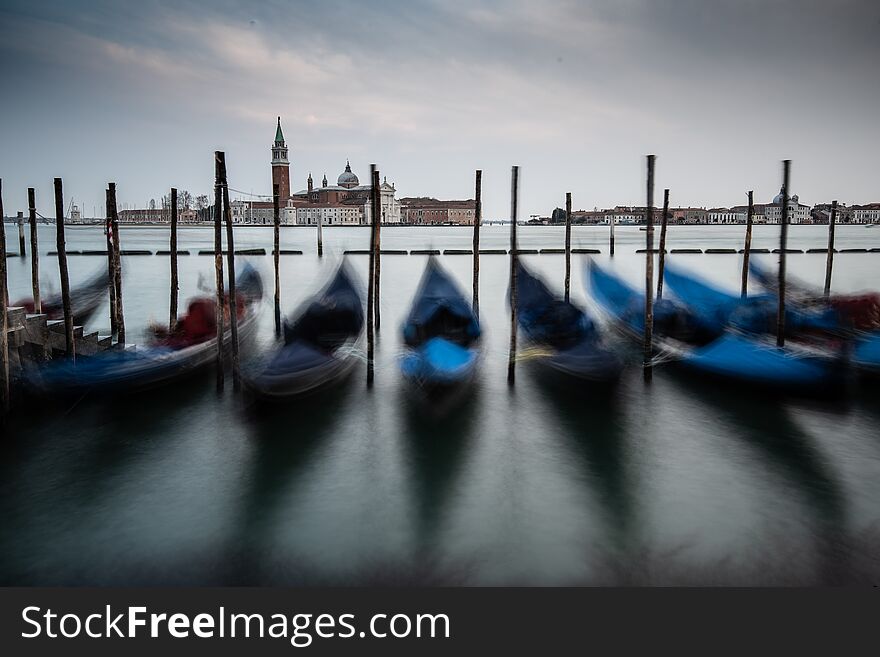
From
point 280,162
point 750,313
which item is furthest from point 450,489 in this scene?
point 280,162

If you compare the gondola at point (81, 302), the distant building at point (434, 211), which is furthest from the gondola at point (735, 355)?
the distant building at point (434, 211)

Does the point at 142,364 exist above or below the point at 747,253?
below

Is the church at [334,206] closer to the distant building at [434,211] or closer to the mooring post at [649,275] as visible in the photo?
the distant building at [434,211]

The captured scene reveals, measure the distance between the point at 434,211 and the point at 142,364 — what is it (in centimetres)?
10923

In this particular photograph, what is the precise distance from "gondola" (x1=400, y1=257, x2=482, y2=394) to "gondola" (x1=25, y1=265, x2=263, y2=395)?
259cm

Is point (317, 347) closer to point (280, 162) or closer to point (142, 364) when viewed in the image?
point (142, 364)

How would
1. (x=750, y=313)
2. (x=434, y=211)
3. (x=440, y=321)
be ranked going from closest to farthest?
(x=440, y=321), (x=750, y=313), (x=434, y=211)

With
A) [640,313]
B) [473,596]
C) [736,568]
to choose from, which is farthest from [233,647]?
[640,313]

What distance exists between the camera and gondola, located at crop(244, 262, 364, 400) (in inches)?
285

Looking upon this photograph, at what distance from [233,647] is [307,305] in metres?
6.18

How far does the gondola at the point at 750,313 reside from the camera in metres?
8.60

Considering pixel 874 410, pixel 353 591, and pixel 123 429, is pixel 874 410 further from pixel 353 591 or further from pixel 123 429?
pixel 123 429

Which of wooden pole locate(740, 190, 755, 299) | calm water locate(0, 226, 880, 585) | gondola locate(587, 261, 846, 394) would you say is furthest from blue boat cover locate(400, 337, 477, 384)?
wooden pole locate(740, 190, 755, 299)

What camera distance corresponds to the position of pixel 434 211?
375 feet
